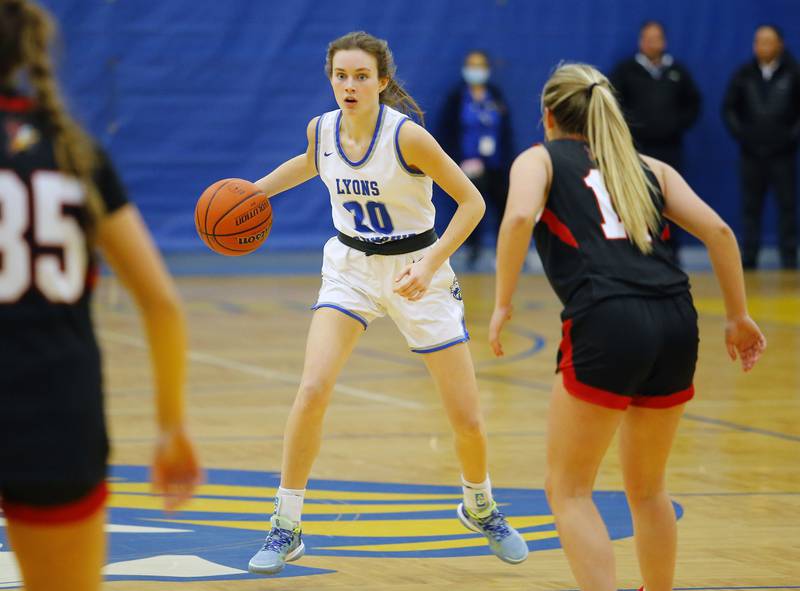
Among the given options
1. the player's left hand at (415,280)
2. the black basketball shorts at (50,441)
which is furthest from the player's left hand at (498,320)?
the black basketball shorts at (50,441)

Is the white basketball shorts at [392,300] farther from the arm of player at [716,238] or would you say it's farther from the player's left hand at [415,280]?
the arm of player at [716,238]

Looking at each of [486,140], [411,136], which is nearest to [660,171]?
[411,136]

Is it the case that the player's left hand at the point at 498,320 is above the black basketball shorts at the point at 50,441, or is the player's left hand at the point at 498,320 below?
below

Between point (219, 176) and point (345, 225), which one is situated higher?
point (345, 225)

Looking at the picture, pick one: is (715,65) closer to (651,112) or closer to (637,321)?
(651,112)

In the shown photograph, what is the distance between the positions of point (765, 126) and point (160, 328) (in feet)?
43.9

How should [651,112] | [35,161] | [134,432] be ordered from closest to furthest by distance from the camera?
[35,161] → [134,432] → [651,112]

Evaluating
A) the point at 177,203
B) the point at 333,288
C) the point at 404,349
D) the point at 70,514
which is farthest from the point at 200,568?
the point at 177,203

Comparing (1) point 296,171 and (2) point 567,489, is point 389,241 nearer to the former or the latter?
(1) point 296,171

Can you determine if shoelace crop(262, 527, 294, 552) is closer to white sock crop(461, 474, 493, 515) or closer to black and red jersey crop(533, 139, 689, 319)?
white sock crop(461, 474, 493, 515)

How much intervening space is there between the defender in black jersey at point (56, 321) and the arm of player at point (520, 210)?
54.9 inches

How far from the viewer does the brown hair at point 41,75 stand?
7.88ft

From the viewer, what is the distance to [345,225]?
4996 millimetres

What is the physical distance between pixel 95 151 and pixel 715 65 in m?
14.6
